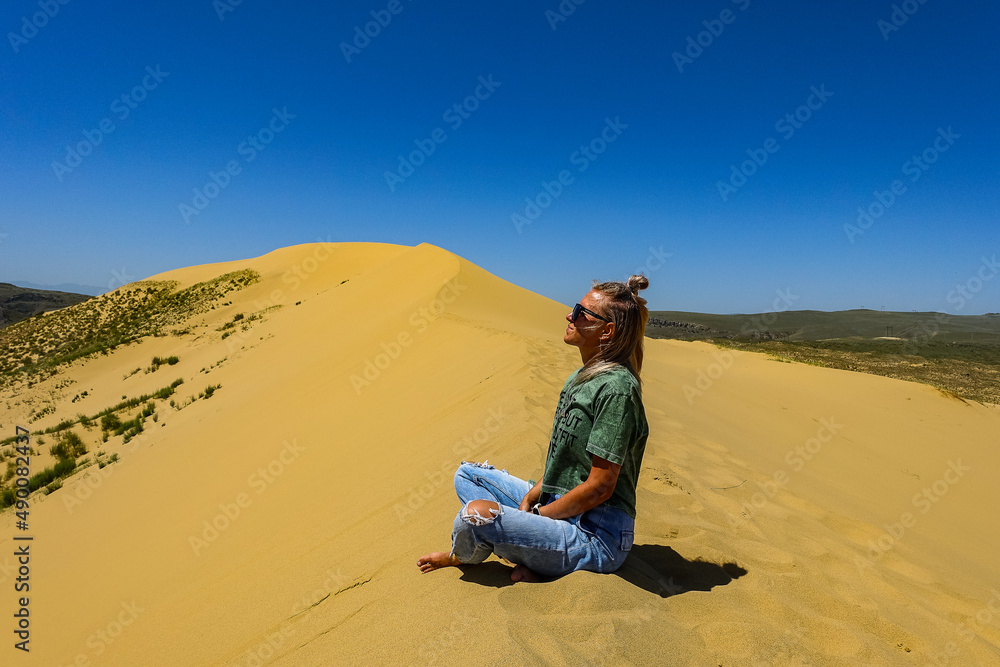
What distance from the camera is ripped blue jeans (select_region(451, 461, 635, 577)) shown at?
1.92m

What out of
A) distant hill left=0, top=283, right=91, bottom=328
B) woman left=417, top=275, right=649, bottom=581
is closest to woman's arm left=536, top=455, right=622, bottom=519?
woman left=417, top=275, right=649, bottom=581

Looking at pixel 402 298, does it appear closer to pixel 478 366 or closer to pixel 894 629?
pixel 478 366

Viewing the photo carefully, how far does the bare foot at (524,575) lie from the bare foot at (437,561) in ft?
1.13

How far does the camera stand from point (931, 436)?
313 inches

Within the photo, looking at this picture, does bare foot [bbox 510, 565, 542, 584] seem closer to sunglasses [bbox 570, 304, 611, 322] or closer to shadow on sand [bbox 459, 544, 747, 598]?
shadow on sand [bbox 459, 544, 747, 598]

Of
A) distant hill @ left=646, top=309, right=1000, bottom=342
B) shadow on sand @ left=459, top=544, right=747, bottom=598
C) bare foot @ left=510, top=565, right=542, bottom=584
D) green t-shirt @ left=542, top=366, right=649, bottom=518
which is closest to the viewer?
green t-shirt @ left=542, top=366, right=649, bottom=518

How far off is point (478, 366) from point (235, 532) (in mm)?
3485

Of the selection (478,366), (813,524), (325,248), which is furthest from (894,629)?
(325,248)

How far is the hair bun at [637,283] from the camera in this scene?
2207 millimetres

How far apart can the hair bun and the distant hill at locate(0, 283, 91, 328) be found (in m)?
51.9

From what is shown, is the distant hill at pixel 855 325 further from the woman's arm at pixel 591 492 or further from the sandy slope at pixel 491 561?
the woman's arm at pixel 591 492

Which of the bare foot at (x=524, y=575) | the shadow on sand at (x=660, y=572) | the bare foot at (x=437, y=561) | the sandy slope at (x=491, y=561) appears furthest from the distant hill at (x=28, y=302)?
the bare foot at (x=524, y=575)

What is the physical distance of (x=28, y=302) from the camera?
55875 mm

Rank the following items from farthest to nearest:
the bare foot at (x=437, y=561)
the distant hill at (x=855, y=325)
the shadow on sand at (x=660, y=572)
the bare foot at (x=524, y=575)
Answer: the distant hill at (x=855, y=325) < the bare foot at (x=437, y=561) < the shadow on sand at (x=660, y=572) < the bare foot at (x=524, y=575)
